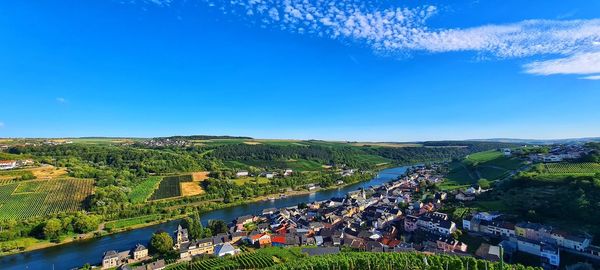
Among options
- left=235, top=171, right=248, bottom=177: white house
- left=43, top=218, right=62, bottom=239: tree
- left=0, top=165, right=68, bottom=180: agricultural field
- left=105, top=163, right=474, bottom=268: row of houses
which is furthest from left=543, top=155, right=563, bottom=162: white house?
left=0, top=165, right=68, bottom=180: agricultural field

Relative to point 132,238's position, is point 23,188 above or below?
above

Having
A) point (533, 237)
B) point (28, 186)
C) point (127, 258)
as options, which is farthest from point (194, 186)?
point (533, 237)

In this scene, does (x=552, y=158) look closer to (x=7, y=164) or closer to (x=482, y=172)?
(x=482, y=172)

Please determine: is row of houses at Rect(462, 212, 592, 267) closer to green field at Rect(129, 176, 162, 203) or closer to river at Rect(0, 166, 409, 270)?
river at Rect(0, 166, 409, 270)

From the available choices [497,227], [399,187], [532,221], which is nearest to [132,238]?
[497,227]

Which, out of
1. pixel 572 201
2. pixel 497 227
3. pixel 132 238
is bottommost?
pixel 132 238

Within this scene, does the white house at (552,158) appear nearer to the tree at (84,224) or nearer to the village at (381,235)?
the village at (381,235)

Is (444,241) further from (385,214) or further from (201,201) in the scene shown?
(201,201)
